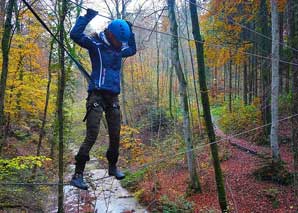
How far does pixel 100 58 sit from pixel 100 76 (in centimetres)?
20

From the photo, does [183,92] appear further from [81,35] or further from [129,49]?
[81,35]

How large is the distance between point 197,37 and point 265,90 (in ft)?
21.7

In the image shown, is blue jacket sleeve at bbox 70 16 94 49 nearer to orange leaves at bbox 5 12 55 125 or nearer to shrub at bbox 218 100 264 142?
orange leaves at bbox 5 12 55 125

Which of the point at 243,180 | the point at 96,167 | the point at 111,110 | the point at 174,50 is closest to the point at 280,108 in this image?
the point at 243,180

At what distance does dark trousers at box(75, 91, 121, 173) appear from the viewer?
3592 mm

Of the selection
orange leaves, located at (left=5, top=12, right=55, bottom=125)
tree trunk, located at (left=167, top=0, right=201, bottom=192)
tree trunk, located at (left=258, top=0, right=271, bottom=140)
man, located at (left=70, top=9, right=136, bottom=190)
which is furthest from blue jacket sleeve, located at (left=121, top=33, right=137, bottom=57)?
tree trunk, located at (left=258, top=0, right=271, bottom=140)

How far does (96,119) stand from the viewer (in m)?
3.59

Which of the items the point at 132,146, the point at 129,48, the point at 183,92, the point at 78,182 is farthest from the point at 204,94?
the point at 132,146

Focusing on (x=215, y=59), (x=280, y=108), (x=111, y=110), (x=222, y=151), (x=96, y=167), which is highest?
(x=215, y=59)

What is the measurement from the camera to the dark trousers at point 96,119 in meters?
3.59

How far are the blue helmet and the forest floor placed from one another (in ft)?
16.4

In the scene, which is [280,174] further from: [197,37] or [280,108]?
[280,108]

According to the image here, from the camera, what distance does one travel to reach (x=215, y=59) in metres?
16.4

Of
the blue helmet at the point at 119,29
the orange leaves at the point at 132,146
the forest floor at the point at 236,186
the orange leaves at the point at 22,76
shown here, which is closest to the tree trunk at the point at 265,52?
the forest floor at the point at 236,186
